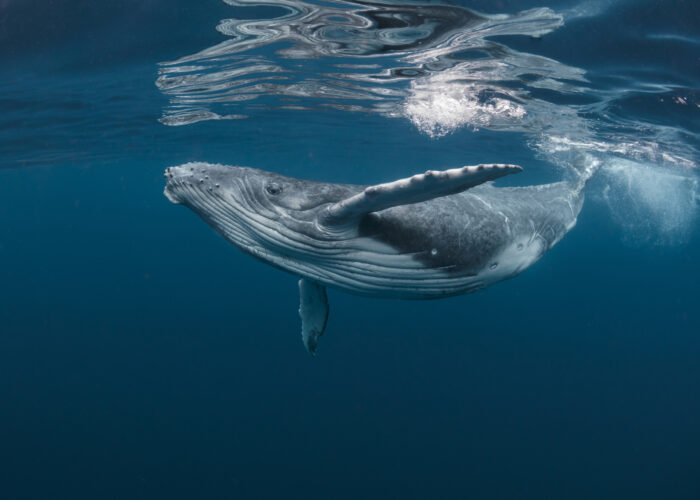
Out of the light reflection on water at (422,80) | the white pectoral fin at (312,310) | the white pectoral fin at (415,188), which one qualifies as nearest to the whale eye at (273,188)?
the white pectoral fin at (415,188)

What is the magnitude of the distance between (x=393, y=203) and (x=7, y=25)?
10069mm

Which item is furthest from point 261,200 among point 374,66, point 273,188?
point 374,66

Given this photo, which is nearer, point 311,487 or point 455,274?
point 455,274

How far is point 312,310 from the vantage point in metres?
5.41

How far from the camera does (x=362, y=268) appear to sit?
3859 mm

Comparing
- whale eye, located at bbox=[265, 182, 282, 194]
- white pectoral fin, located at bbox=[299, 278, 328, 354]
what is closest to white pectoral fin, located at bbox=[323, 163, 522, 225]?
whale eye, located at bbox=[265, 182, 282, 194]

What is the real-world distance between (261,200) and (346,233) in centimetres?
85

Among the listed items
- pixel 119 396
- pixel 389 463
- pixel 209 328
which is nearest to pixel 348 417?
pixel 389 463

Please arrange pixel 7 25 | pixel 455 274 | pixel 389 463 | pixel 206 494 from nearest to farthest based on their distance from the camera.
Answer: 1. pixel 455 274
2. pixel 7 25
3. pixel 206 494
4. pixel 389 463

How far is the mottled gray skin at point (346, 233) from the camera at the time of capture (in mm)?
3656

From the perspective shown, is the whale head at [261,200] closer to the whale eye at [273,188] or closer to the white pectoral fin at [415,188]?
the whale eye at [273,188]

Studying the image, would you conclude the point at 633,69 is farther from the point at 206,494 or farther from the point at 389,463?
the point at 206,494

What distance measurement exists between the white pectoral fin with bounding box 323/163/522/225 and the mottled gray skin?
0.80 ft

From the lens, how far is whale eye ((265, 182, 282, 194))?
3.67 metres
